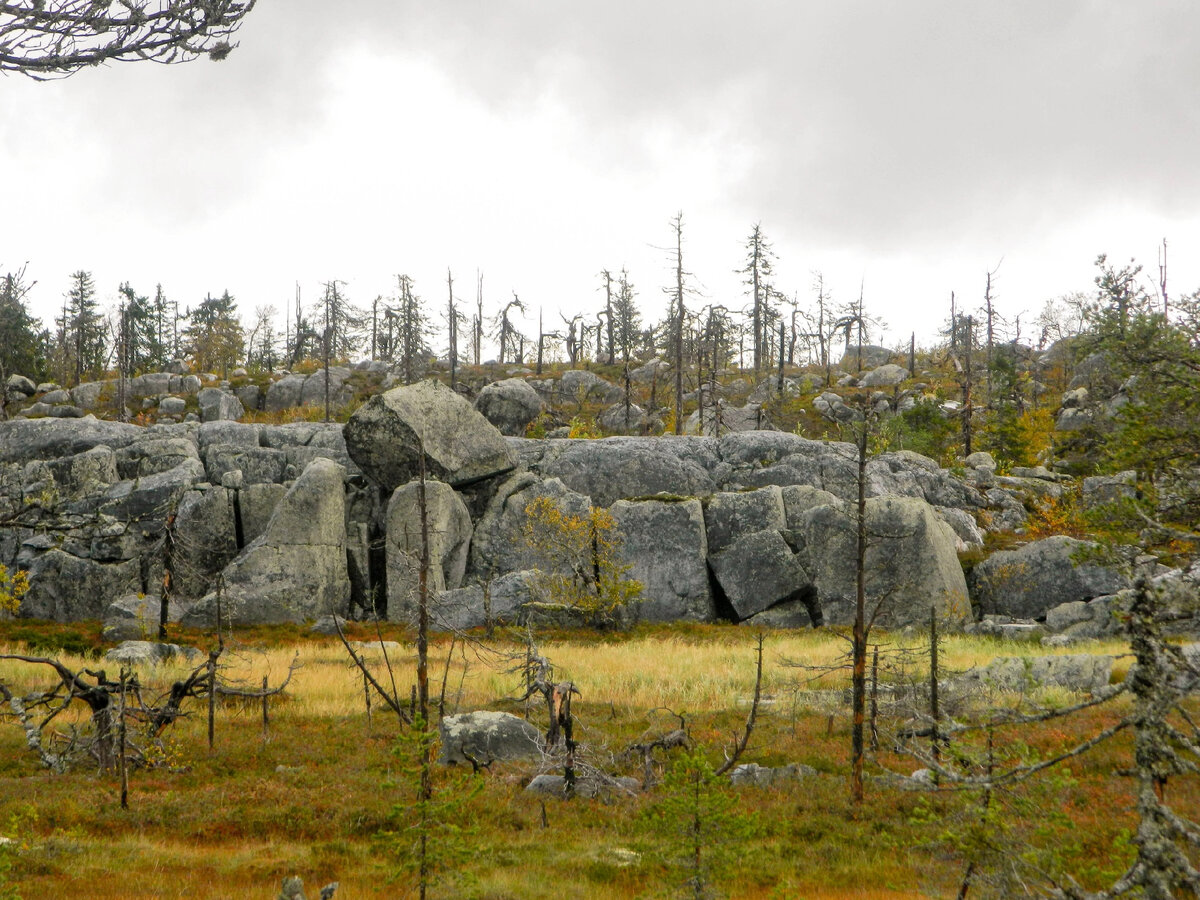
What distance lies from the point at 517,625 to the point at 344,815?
1963 centimetres

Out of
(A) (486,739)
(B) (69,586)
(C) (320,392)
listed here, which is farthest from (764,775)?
(C) (320,392)

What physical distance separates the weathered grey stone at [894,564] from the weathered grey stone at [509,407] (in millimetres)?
26396

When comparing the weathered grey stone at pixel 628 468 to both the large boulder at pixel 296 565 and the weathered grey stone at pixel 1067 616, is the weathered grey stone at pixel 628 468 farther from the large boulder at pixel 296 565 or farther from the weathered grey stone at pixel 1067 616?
the weathered grey stone at pixel 1067 616

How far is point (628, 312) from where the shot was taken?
277 feet

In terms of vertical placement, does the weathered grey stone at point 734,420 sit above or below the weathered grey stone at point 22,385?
below

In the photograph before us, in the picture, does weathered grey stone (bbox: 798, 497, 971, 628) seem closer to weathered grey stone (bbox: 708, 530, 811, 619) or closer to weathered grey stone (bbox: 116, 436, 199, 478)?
weathered grey stone (bbox: 708, 530, 811, 619)

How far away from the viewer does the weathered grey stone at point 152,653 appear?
25656mm

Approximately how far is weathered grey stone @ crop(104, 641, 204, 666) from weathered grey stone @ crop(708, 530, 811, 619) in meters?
21.0

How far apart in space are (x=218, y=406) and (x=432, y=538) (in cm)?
3387

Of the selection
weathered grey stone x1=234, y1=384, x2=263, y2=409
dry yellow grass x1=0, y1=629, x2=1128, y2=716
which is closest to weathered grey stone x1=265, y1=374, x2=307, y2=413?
weathered grey stone x1=234, y1=384, x2=263, y2=409

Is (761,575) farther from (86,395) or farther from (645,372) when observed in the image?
(86,395)

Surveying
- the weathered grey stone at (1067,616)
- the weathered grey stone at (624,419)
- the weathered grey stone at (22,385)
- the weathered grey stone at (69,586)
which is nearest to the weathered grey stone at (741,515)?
the weathered grey stone at (1067,616)

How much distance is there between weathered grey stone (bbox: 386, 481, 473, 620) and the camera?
35.9 meters

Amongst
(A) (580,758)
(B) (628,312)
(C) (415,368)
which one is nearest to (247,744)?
(A) (580,758)
